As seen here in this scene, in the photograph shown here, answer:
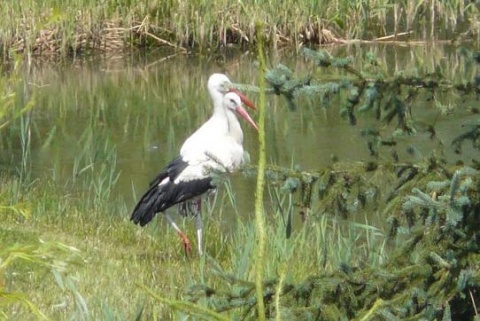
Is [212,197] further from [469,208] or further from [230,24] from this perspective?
[230,24]

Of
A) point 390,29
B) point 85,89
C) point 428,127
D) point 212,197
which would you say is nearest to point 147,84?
point 85,89

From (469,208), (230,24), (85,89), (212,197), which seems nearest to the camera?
(469,208)

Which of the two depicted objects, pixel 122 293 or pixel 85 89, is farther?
pixel 85 89

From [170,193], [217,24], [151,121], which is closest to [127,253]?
[170,193]

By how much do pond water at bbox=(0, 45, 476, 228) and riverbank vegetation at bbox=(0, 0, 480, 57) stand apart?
248 mm

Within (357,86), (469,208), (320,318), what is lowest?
(320,318)

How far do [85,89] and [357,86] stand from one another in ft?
31.5

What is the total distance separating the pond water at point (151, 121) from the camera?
8.78 meters

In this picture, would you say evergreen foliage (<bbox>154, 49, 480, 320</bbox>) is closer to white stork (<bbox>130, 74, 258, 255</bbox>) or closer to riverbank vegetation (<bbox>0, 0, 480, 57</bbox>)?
white stork (<bbox>130, 74, 258, 255</bbox>)

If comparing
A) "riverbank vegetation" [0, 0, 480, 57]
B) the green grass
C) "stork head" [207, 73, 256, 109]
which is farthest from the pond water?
"stork head" [207, 73, 256, 109]

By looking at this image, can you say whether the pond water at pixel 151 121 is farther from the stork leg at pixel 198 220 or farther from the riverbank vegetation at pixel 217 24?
the stork leg at pixel 198 220

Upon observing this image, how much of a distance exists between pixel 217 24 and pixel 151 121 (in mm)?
3113

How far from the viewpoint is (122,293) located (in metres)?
5.44

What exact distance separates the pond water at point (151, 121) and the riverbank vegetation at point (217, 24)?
25 centimetres
